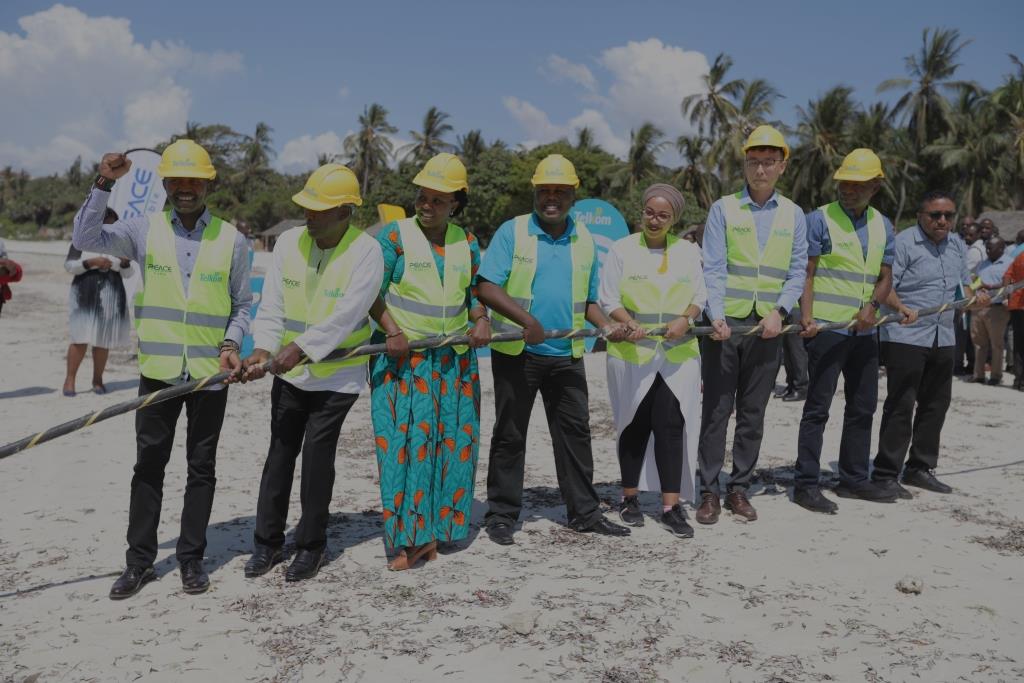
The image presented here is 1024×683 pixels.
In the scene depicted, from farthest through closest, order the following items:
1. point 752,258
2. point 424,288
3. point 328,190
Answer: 1. point 752,258
2. point 424,288
3. point 328,190

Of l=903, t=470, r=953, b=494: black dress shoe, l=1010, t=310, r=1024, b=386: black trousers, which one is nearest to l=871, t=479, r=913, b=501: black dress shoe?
l=903, t=470, r=953, b=494: black dress shoe

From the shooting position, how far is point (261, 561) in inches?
162

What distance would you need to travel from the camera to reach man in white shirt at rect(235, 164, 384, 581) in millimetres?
3854

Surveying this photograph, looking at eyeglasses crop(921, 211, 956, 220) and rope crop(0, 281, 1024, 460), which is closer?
rope crop(0, 281, 1024, 460)

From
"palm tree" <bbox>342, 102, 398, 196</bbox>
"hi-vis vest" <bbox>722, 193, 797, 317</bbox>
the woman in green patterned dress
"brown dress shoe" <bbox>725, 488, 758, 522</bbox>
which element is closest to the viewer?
the woman in green patterned dress

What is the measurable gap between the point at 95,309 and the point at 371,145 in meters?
52.3

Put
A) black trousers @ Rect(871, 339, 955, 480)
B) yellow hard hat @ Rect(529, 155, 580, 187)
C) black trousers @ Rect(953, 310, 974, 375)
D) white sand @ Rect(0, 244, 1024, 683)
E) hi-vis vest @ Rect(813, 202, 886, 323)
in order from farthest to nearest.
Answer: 1. black trousers @ Rect(953, 310, 974, 375)
2. black trousers @ Rect(871, 339, 955, 480)
3. hi-vis vest @ Rect(813, 202, 886, 323)
4. yellow hard hat @ Rect(529, 155, 580, 187)
5. white sand @ Rect(0, 244, 1024, 683)

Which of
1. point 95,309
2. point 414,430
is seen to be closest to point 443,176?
point 414,430

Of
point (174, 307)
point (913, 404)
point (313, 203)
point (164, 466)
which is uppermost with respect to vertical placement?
point (313, 203)

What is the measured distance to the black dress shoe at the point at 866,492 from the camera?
5578mm

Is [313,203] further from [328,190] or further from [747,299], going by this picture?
[747,299]

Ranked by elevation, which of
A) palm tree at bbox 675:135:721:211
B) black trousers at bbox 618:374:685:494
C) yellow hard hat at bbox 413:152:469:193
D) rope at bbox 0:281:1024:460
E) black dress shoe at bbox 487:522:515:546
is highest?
palm tree at bbox 675:135:721:211

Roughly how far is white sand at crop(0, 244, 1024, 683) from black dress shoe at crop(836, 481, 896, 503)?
0.38ft

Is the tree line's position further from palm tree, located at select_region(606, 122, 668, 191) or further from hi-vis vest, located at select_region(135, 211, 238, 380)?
hi-vis vest, located at select_region(135, 211, 238, 380)
